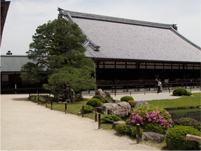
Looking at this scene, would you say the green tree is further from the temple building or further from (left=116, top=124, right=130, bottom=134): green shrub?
(left=116, top=124, right=130, bottom=134): green shrub

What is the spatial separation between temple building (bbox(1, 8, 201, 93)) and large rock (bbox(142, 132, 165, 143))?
54.8 feet

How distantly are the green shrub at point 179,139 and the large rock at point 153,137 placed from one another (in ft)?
1.98

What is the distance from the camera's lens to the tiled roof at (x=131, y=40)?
26188 millimetres

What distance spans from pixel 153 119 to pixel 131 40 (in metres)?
24.0

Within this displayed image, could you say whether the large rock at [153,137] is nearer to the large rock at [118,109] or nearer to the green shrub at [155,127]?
the green shrub at [155,127]

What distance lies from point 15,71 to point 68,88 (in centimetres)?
1306

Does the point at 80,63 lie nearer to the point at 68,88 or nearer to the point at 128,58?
the point at 68,88

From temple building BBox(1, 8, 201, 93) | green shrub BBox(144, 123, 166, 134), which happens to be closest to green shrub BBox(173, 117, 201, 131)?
green shrub BBox(144, 123, 166, 134)

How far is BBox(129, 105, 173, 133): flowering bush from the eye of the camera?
759 centimetres

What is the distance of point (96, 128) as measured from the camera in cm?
882

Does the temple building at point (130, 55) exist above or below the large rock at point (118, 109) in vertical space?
above

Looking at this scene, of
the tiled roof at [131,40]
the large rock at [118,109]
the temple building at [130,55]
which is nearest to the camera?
the large rock at [118,109]

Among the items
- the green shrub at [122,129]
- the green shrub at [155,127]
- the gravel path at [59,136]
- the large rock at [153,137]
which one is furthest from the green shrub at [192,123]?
the gravel path at [59,136]

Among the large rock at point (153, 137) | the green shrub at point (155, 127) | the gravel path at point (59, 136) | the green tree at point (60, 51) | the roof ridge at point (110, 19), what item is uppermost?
the roof ridge at point (110, 19)
